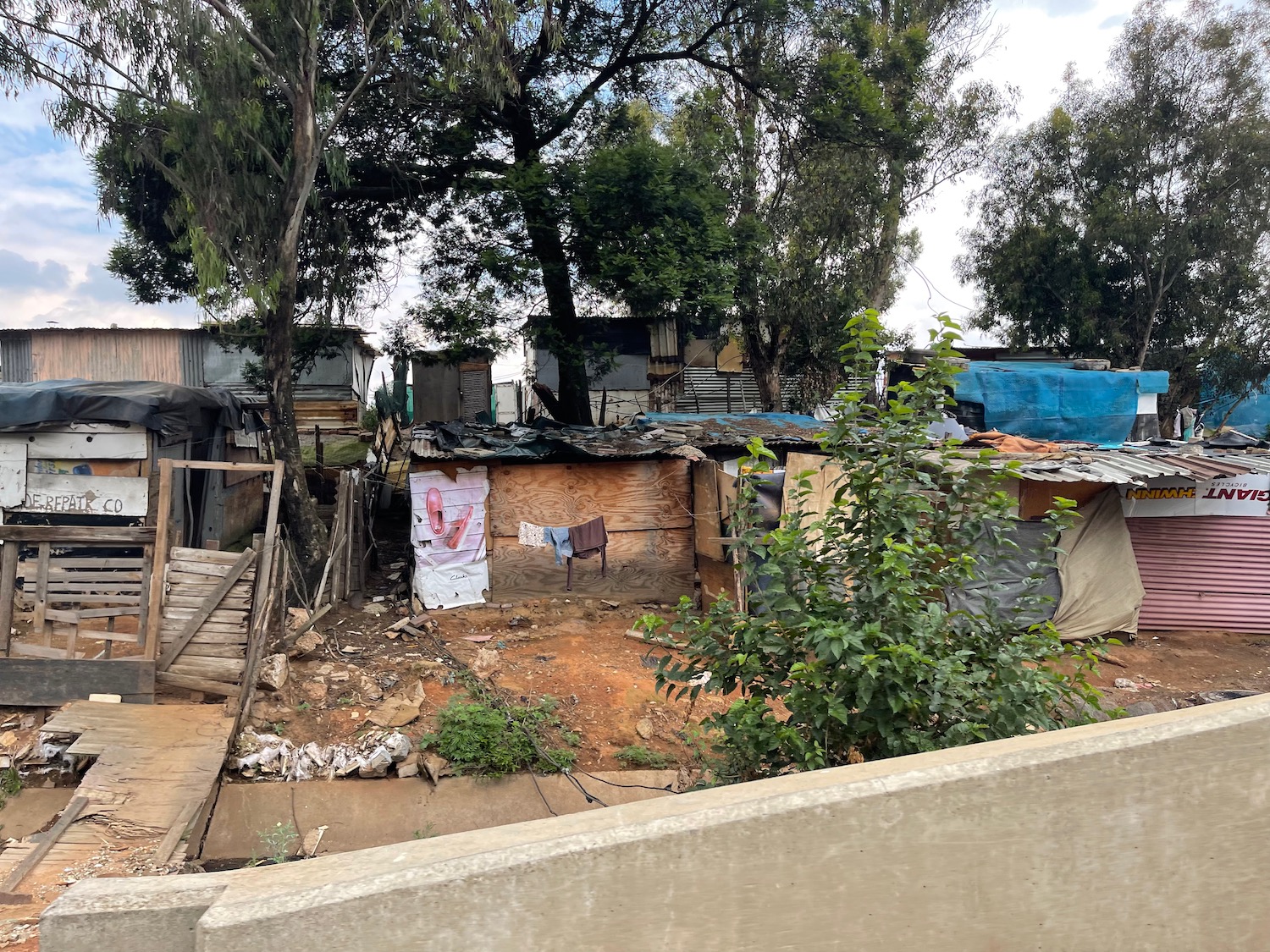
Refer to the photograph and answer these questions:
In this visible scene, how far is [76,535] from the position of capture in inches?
237

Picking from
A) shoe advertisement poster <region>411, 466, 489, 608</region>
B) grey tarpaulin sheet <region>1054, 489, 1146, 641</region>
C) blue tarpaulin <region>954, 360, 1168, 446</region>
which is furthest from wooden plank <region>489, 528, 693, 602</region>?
blue tarpaulin <region>954, 360, 1168, 446</region>

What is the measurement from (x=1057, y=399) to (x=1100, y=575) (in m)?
6.12

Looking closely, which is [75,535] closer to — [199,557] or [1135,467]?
[199,557]

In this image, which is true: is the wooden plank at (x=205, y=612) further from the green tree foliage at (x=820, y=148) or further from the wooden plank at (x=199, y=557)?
the green tree foliage at (x=820, y=148)

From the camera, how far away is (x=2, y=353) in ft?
58.0

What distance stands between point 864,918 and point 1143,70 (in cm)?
2209

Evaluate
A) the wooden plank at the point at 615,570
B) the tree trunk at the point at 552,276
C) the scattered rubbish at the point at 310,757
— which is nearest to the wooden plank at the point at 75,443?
the wooden plank at the point at 615,570

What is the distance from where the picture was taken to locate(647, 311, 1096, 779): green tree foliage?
9.14ft

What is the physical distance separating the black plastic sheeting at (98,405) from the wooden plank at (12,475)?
0.37 m

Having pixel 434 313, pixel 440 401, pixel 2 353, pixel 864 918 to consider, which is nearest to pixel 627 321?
pixel 440 401

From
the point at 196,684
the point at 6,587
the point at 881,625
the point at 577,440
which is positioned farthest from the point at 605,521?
the point at 881,625

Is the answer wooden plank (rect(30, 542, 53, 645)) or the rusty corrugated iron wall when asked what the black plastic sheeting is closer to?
wooden plank (rect(30, 542, 53, 645))

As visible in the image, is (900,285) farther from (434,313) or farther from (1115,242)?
(434,313)

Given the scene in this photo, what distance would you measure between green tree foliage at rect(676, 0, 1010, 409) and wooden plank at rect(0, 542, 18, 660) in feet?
30.5
